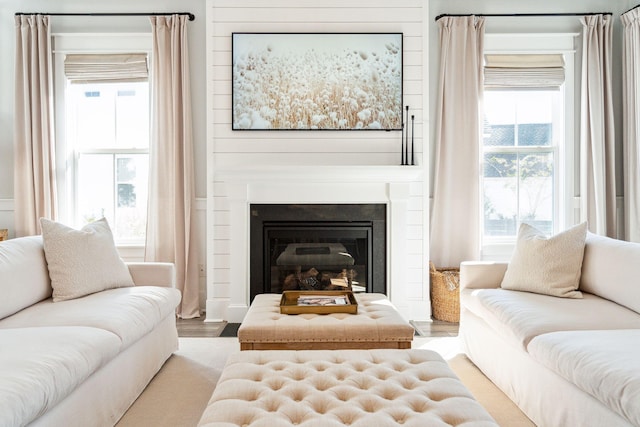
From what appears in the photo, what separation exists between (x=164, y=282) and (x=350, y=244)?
1.58 m

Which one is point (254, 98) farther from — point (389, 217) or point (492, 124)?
point (492, 124)

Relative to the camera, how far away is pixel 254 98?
13.4 feet

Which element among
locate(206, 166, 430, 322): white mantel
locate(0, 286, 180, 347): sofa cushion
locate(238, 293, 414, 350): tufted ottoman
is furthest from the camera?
locate(206, 166, 430, 322): white mantel

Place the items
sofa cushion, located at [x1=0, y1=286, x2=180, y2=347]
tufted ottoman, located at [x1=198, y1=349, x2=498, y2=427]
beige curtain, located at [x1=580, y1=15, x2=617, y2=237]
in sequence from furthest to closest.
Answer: beige curtain, located at [x1=580, y1=15, x2=617, y2=237] < sofa cushion, located at [x1=0, y1=286, x2=180, y2=347] < tufted ottoman, located at [x1=198, y1=349, x2=498, y2=427]

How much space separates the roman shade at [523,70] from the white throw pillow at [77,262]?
3.43 m

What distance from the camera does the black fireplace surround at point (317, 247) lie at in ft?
13.3

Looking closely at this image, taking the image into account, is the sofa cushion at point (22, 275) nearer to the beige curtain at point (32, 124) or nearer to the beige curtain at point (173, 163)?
the beige curtain at point (173, 163)

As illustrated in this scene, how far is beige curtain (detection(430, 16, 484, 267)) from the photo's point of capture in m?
4.39

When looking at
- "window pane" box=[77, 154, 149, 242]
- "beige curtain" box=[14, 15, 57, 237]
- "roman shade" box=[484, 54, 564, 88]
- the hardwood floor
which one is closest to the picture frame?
"roman shade" box=[484, 54, 564, 88]

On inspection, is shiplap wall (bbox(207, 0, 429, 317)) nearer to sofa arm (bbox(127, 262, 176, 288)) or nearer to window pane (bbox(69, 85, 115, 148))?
sofa arm (bbox(127, 262, 176, 288))

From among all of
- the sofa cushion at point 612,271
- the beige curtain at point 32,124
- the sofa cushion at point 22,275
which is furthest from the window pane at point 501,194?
the beige curtain at point 32,124

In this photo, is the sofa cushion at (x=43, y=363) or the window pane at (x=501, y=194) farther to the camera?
the window pane at (x=501, y=194)

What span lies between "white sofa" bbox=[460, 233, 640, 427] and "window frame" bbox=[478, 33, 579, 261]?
4.91 feet

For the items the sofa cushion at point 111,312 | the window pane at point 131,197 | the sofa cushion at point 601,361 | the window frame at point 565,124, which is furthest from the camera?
the window pane at point 131,197
